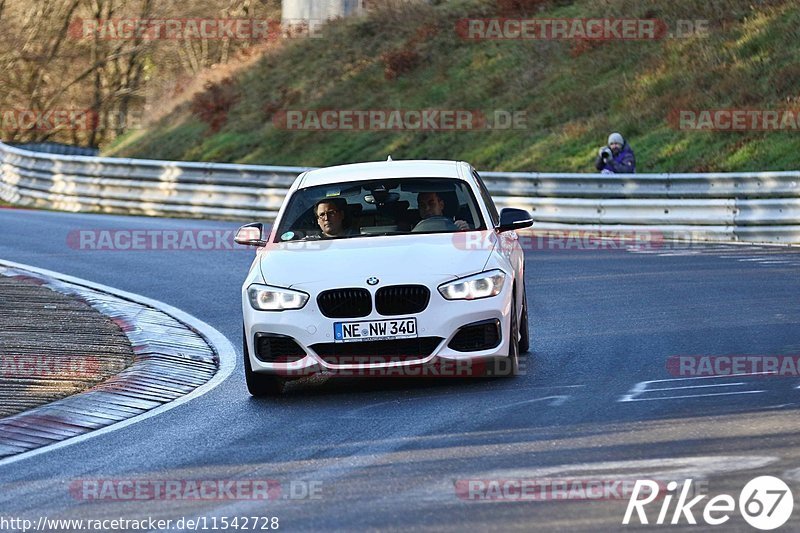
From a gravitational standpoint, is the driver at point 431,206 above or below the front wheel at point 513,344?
above

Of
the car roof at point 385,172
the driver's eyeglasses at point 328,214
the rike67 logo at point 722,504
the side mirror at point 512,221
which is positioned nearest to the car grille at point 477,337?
the side mirror at point 512,221

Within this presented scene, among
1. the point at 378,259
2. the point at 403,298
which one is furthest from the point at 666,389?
the point at 378,259

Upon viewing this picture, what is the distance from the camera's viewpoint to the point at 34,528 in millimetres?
6660

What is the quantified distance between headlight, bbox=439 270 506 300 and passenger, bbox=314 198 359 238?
4.26 ft

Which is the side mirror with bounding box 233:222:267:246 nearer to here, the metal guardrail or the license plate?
the license plate

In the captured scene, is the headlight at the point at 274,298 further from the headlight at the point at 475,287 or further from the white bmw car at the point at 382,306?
the headlight at the point at 475,287

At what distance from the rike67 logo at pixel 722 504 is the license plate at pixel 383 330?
323 centimetres

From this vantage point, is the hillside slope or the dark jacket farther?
the hillside slope

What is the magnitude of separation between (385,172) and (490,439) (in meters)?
3.78

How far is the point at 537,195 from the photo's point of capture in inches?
960

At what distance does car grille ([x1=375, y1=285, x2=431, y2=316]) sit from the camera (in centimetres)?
986

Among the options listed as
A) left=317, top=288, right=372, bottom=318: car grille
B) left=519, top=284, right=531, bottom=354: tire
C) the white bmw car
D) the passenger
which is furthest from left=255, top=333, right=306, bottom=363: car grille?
left=519, top=284, right=531, bottom=354: tire

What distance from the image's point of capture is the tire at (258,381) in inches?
400

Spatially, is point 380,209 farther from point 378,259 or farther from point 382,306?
point 382,306
